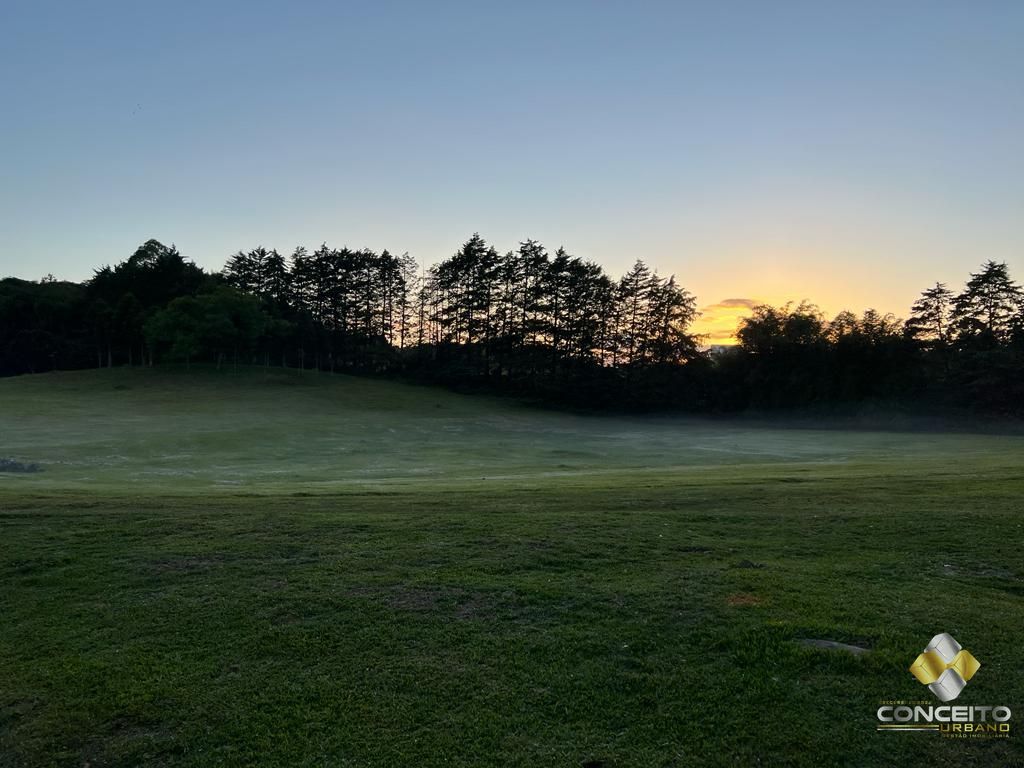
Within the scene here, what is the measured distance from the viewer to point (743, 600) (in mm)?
8984

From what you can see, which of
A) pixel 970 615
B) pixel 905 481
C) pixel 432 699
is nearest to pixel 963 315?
pixel 905 481

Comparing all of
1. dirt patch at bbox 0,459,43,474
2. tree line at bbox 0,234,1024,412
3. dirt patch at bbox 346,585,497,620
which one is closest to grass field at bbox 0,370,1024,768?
dirt patch at bbox 346,585,497,620

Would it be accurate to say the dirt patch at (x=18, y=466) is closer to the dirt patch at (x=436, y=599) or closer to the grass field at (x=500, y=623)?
the grass field at (x=500, y=623)

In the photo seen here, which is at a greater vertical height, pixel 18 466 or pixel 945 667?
pixel 945 667

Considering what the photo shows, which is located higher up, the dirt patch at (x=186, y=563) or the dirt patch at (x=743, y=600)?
the dirt patch at (x=743, y=600)

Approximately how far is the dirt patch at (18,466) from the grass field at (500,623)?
11057mm

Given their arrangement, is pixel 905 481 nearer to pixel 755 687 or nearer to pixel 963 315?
pixel 755 687

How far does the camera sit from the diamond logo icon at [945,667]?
22.4 feet

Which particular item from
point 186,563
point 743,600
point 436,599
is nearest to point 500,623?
point 436,599

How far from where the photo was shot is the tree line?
8281 cm

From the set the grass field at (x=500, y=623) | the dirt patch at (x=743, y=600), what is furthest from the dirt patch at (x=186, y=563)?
the dirt patch at (x=743, y=600)

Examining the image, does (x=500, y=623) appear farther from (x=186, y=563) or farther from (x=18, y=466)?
(x=18, y=466)

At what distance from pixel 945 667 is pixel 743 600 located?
7.86 feet

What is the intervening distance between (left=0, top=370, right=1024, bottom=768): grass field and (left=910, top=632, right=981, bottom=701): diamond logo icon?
139 mm
